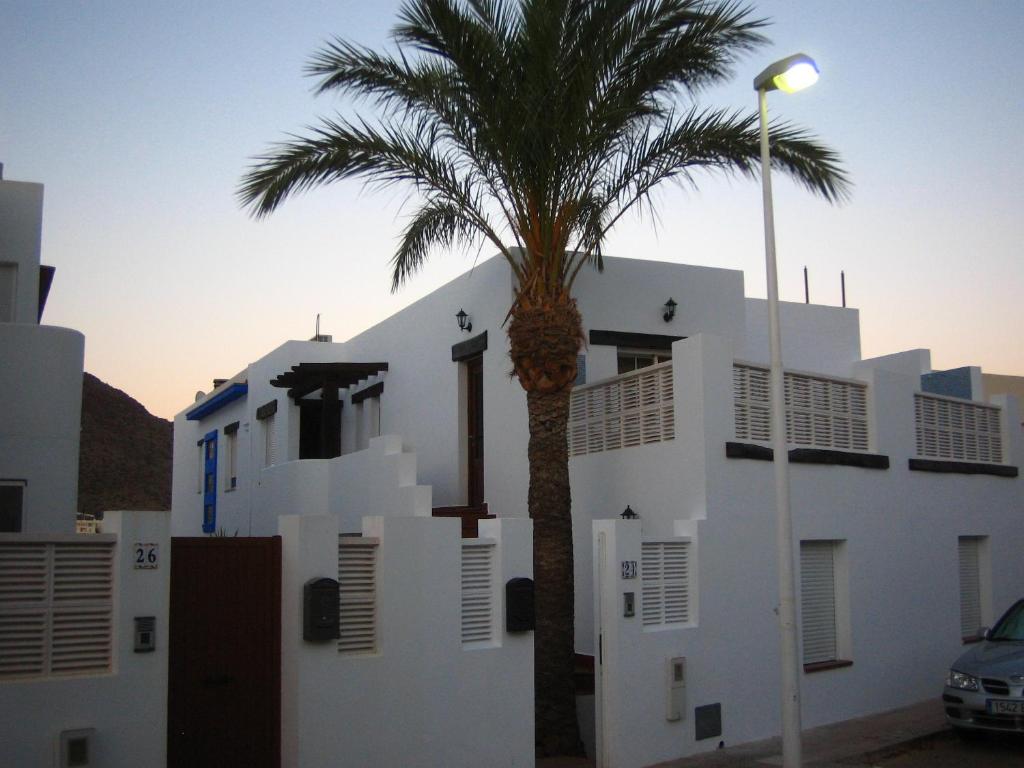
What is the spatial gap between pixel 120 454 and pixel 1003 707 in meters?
69.1

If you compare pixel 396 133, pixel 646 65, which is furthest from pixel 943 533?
pixel 396 133

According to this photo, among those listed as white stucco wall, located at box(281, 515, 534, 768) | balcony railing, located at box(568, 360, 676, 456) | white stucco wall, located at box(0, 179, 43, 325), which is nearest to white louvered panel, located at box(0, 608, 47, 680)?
white stucco wall, located at box(281, 515, 534, 768)

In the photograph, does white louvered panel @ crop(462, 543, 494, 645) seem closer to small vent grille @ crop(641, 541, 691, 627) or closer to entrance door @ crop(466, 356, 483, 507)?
small vent grille @ crop(641, 541, 691, 627)

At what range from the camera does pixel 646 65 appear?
11828 mm

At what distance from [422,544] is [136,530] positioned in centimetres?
262

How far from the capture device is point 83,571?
793cm

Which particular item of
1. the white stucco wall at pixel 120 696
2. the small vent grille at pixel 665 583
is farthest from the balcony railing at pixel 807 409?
the white stucco wall at pixel 120 696

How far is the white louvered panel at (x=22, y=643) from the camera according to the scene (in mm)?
7584

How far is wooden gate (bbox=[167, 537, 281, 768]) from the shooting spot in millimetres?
8719

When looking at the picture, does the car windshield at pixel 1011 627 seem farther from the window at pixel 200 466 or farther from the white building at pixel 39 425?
the window at pixel 200 466

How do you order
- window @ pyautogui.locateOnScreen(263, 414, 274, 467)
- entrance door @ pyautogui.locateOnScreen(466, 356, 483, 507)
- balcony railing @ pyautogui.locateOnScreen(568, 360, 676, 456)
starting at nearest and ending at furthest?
balcony railing @ pyautogui.locateOnScreen(568, 360, 676, 456), entrance door @ pyautogui.locateOnScreen(466, 356, 483, 507), window @ pyautogui.locateOnScreen(263, 414, 274, 467)

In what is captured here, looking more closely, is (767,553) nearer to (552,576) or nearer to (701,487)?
(701,487)

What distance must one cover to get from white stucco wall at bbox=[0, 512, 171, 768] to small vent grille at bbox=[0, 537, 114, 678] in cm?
10

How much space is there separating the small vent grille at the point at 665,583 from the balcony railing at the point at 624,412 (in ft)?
5.23
